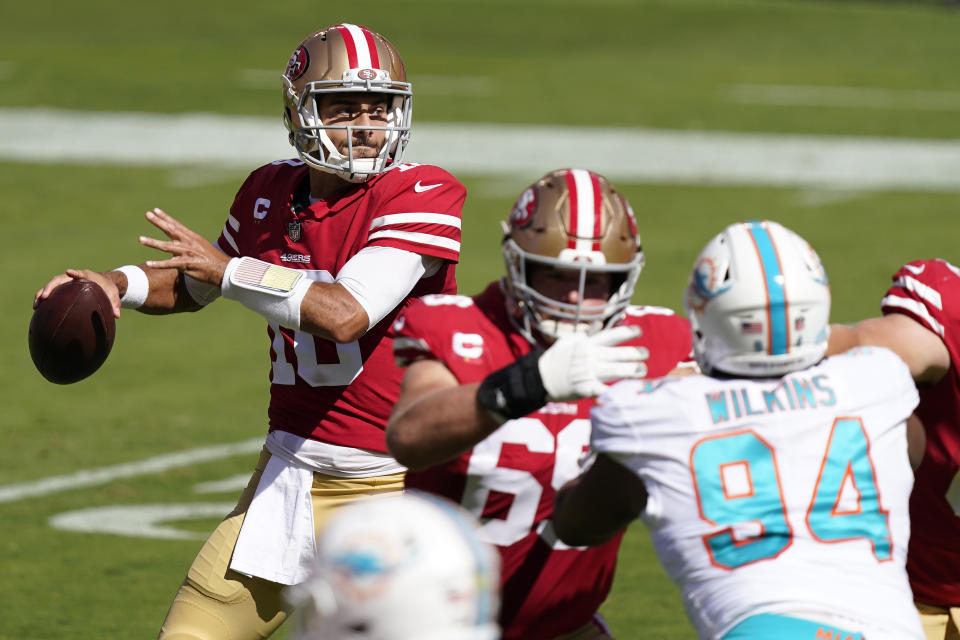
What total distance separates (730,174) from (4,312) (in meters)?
7.23

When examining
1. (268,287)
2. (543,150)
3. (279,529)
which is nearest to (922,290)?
(268,287)

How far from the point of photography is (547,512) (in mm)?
3488

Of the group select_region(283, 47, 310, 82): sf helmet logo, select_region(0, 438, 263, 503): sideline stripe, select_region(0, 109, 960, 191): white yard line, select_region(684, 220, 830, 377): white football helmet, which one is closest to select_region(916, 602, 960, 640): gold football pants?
select_region(684, 220, 830, 377): white football helmet

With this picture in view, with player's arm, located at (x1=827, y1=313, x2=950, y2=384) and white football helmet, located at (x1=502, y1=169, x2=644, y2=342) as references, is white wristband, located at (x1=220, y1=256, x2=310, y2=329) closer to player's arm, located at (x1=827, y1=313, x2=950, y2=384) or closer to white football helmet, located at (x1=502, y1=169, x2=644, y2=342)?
white football helmet, located at (x1=502, y1=169, x2=644, y2=342)

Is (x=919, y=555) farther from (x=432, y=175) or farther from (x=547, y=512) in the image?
(x=432, y=175)

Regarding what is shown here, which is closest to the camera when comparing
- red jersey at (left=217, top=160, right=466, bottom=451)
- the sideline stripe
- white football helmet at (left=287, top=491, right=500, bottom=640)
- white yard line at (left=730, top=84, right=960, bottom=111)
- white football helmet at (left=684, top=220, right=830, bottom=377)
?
white football helmet at (left=287, top=491, right=500, bottom=640)

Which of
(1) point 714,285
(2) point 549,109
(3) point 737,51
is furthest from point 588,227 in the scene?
(3) point 737,51

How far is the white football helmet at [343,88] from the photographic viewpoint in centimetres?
445

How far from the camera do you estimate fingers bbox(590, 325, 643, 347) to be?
3.12 metres

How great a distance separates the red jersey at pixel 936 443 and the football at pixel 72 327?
2.22 meters

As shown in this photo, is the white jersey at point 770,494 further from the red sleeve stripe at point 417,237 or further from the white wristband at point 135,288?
the white wristband at point 135,288

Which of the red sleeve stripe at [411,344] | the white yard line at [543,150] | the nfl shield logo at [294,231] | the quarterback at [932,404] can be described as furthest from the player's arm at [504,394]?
the white yard line at [543,150]

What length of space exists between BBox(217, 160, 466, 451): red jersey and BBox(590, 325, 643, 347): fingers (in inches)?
46.9

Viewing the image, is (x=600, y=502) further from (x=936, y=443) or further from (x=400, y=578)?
(x=936, y=443)
